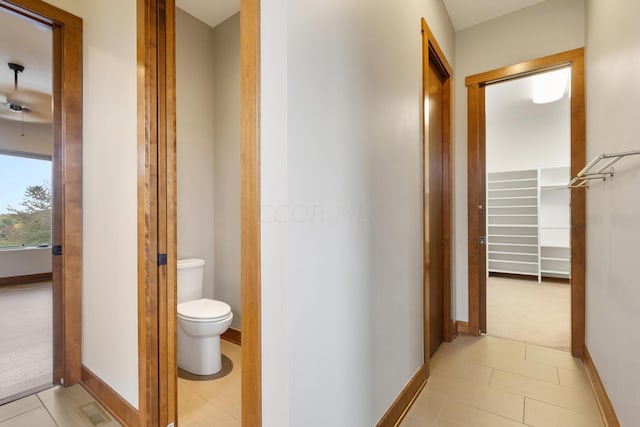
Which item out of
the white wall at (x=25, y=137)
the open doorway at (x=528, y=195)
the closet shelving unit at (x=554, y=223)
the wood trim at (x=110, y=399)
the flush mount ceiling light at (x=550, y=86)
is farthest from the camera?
the closet shelving unit at (x=554, y=223)

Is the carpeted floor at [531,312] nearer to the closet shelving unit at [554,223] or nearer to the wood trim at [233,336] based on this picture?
the closet shelving unit at [554,223]

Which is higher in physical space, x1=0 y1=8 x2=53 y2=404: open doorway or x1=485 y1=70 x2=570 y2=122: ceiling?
x1=485 y1=70 x2=570 y2=122: ceiling

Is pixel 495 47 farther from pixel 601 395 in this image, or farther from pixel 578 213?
pixel 601 395

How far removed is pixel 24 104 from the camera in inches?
174

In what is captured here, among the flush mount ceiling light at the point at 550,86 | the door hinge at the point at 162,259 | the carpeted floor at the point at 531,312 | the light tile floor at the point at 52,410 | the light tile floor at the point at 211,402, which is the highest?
the flush mount ceiling light at the point at 550,86

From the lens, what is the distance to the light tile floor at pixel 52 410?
1.57m

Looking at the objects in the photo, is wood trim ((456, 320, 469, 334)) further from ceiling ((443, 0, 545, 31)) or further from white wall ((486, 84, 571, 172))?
white wall ((486, 84, 571, 172))

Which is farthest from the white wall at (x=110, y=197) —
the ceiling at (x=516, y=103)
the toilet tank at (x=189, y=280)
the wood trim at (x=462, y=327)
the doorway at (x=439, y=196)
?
the ceiling at (x=516, y=103)

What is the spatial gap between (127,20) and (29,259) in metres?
5.54

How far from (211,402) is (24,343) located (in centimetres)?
209

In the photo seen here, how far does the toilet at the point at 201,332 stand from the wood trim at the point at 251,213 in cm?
112

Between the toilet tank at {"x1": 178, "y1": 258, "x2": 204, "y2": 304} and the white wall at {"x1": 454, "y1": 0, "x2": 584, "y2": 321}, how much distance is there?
235 centimetres

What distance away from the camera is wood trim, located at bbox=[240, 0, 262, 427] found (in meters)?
0.93

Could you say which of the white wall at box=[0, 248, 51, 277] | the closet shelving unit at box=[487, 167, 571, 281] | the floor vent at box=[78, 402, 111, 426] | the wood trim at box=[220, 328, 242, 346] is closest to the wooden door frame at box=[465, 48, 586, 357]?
the wood trim at box=[220, 328, 242, 346]
